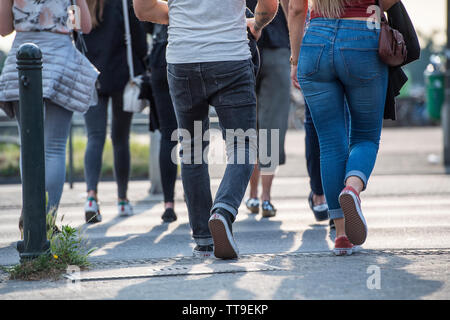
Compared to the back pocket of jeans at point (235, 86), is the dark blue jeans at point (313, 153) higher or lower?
lower

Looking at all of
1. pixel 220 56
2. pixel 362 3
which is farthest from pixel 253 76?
pixel 362 3

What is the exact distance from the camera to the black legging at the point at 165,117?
592 cm

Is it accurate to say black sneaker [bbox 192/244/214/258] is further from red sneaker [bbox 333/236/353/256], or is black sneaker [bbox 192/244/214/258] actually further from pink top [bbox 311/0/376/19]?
pink top [bbox 311/0/376/19]

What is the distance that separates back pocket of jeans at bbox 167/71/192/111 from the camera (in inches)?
168

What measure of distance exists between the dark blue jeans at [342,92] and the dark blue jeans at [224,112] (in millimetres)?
362

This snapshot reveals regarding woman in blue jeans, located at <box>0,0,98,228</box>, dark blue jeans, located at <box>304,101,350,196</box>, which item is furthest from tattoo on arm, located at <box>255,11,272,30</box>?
dark blue jeans, located at <box>304,101,350,196</box>

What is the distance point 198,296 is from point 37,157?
1.20 meters

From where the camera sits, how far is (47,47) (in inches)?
193

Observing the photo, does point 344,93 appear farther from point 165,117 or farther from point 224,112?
point 165,117

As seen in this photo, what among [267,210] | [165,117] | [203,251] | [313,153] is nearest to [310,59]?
[203,251]

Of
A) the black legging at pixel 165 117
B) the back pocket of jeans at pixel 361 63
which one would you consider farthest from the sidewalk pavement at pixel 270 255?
the back pocket of jeans at pixel 361 63

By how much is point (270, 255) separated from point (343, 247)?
416mm

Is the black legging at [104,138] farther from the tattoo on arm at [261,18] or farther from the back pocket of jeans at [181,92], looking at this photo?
the tattoo on arm at [261,18]
